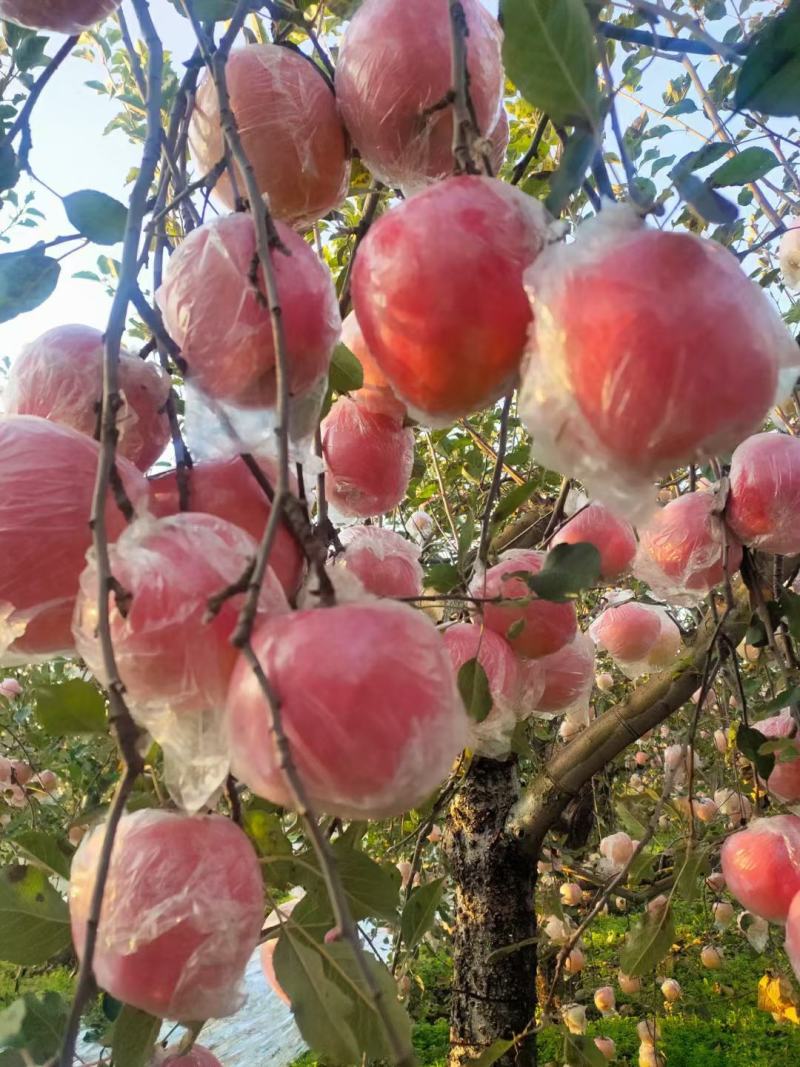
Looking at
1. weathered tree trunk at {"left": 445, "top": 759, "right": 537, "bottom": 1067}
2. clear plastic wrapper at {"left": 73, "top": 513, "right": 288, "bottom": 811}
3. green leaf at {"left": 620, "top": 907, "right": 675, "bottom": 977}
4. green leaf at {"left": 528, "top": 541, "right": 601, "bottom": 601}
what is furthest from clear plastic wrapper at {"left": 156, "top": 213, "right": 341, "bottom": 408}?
weathered tree trunk at {"left": 445, "top": 759, "right": 537, "bottom": 1067}

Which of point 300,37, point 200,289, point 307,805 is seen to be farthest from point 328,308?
point 300,37

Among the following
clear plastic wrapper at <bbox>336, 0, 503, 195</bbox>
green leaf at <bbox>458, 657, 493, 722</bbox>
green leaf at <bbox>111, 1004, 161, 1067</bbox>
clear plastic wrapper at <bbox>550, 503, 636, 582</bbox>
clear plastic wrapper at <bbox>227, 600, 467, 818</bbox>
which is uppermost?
clear plastic wrapper at <bbox>336, 0, 503, 195</bbox>

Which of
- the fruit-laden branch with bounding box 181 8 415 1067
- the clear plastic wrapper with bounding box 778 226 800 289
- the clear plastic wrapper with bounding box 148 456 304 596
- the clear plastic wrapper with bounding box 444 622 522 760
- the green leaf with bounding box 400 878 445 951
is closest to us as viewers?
the fruit-laden branch with bounding box 181 8 415 1067

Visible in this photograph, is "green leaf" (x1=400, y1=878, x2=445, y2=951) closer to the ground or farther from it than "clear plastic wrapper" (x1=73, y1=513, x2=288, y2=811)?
closer to the ground

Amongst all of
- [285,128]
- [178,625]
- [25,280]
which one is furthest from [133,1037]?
[285,128]

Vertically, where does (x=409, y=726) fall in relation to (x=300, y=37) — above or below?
below

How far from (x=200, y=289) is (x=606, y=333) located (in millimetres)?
263

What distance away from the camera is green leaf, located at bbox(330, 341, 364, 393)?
0.68 meters

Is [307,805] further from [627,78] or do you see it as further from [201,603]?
[627,78]

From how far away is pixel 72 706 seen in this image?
0.61m

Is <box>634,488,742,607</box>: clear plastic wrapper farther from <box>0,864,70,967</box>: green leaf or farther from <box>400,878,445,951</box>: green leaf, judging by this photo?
<box>0,864,70,967</box>: green leaf

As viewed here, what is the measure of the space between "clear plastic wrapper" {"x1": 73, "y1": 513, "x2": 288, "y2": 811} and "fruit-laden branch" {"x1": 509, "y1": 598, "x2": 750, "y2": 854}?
3.77ft

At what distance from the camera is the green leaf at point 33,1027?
0.54m

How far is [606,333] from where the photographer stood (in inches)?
15.0
